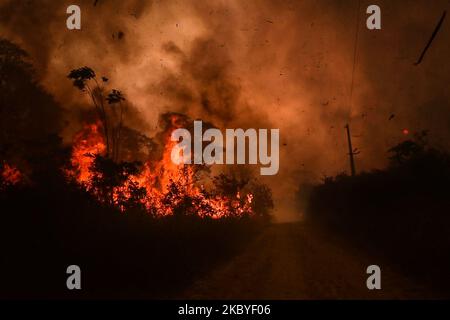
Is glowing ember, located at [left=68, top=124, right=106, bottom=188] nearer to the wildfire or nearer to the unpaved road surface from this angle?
the wildfire

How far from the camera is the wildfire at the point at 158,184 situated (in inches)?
894

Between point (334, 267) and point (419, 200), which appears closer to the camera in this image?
point (334, 267)

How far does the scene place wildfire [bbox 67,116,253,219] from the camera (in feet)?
74.5

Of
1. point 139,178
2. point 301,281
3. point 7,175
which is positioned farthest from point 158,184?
point 301,281

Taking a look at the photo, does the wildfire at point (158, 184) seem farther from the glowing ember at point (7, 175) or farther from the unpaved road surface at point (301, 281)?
the unpaved road surface at point (301, 281)

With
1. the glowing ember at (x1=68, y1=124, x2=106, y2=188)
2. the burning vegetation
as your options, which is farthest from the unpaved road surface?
the glowing ember at (x1=68, y1=124, x2=106, y2=188)

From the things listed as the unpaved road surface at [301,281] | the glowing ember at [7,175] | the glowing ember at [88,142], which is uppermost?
the glowing ember at [88,142]

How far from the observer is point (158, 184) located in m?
41.3

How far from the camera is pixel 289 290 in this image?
1222 centimetres

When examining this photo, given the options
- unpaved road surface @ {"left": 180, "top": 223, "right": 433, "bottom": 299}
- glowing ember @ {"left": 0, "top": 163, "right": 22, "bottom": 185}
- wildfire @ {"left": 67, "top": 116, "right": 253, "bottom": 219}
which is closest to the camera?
unpaved road surface @ {"left": 180, "top": 223, "right": 433, "bottom": 299}

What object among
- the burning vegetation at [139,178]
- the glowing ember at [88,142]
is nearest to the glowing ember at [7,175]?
the burning vegetation at [139,178]
